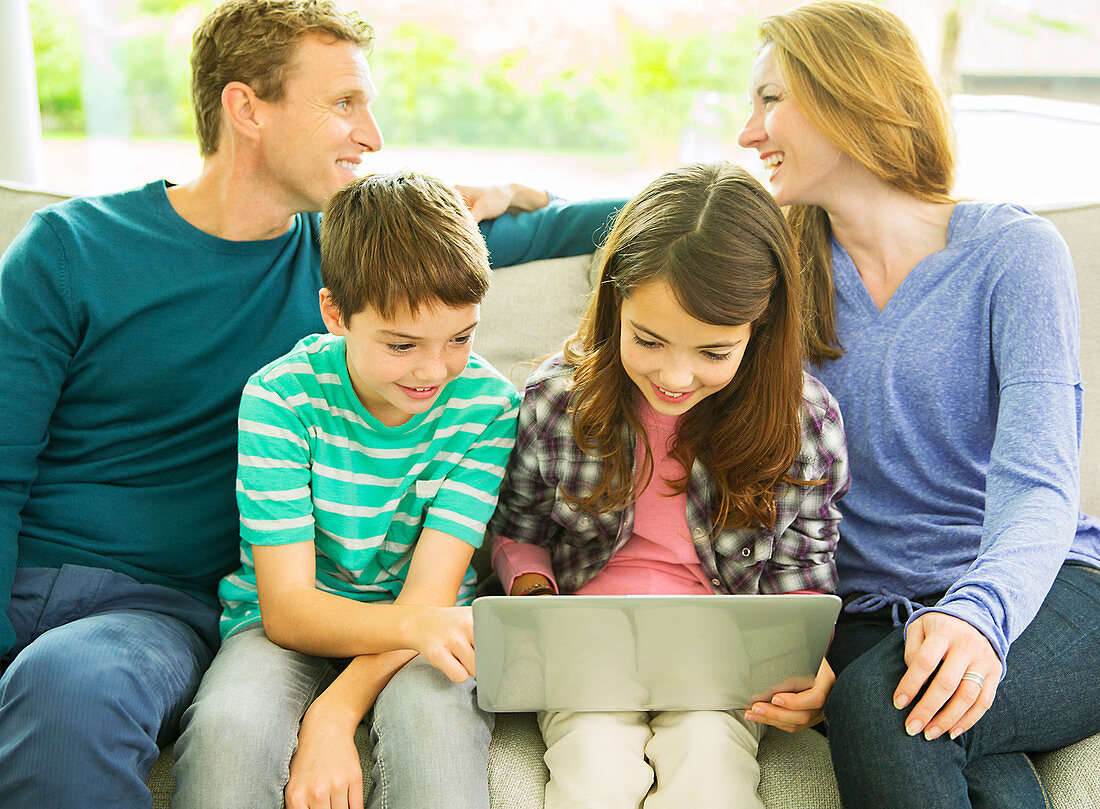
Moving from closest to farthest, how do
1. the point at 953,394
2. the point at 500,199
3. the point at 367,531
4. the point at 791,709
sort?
the point at 791,709
the point at 367,531
the point at 953,394
the point at 500,199

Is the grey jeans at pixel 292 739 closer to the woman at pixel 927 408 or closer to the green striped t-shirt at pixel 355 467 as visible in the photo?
the green striped t-shirt at pixel 355 467

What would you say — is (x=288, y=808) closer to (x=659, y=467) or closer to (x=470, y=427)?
(x=470, y=427)

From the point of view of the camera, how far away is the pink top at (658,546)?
1.40 meters

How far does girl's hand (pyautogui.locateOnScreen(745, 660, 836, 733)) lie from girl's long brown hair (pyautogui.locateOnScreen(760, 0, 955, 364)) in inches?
21.2

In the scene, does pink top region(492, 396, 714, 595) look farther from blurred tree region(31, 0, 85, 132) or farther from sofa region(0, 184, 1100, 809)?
blurred tree region(31, 0, 85, 132)

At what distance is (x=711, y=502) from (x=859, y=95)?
66 centimetres

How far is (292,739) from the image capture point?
1174 millimetres

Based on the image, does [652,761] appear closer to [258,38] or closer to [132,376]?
[132,376]

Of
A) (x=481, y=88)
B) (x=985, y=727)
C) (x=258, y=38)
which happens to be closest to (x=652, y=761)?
(x=985, y=727)

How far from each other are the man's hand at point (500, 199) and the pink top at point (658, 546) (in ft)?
1.63

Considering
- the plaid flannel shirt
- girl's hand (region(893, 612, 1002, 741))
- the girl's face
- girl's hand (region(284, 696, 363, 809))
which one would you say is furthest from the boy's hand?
girl's hand (region(893, 612, 1002, 741))

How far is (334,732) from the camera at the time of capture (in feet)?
3.84

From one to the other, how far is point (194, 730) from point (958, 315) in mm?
1188

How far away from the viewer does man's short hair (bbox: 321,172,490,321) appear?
1217 mm
